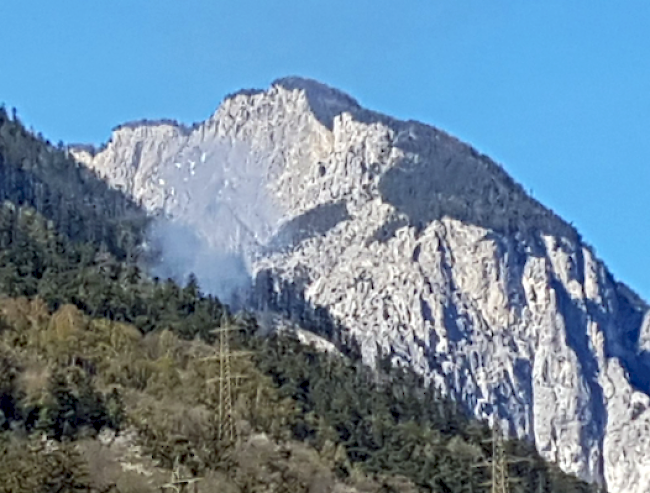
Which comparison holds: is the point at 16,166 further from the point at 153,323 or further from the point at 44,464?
the point at 44,464

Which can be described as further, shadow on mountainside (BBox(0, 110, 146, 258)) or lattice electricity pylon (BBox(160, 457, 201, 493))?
shadow on mountainside (BBox(0, 110, 146, 258))

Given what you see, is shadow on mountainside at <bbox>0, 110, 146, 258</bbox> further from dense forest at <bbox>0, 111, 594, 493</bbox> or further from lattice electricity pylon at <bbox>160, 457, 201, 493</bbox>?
lattice electricity pylon at <bbox>160, 457, 201, 493</bbox>

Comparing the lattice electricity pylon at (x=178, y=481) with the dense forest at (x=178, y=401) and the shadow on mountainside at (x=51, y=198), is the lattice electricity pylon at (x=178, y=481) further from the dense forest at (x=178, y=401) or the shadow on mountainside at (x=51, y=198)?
the shadow on mountainside at (x=51, y=198)

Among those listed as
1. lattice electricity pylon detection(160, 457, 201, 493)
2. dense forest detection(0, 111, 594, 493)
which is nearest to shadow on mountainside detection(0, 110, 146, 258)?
dense forest detection(0, 111, 594, 493)

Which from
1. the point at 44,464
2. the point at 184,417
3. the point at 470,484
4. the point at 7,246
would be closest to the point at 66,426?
the point at 184,417

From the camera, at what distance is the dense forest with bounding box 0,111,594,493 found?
97.6m

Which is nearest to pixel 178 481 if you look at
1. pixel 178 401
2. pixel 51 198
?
pixel 178 401

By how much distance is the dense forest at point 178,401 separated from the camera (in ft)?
320

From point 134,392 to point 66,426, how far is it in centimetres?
1148

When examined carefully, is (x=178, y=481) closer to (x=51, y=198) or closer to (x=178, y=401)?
(x=178, y=401)

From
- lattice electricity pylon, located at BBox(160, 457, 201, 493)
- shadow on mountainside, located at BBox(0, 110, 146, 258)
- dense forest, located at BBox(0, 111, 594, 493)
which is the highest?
shadow on mountainside, located at BBox(0, 110, 146, 258)

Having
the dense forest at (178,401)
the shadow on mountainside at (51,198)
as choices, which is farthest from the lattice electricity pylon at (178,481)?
the shadow on mountainside at (51,198)

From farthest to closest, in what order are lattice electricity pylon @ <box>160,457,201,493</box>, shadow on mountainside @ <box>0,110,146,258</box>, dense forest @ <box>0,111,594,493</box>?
1. shadow on mountainside @ <box>0,110,146,258</box>
2. dense forest @ <box>0,111,594,493</box>
3. lattice electricity pylon @ <box>160,457,201,493</box>

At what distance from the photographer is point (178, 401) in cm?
11219
